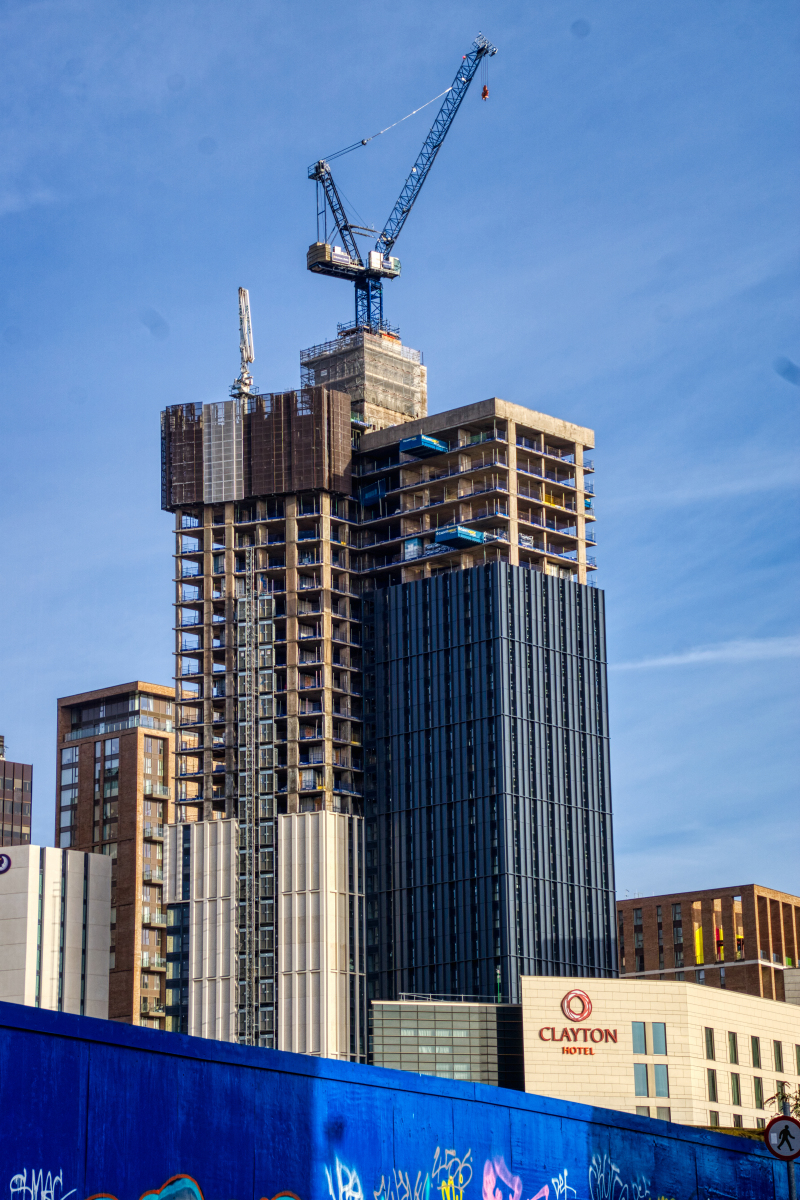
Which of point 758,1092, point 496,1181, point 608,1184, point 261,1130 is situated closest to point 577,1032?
point 758,1092

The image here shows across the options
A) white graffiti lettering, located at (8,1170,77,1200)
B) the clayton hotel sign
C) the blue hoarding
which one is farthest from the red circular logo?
white graffiti lettering, located at (8,1170,77,1200)

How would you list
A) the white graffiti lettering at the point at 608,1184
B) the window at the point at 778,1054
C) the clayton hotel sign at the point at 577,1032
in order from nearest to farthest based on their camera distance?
the white graffiti lettering at the point at 608,1184 < the clayton hotel sign at the point at 577,1032 < the window at the point at 778,1054

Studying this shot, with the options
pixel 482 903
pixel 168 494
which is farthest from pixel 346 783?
pixel 168 494

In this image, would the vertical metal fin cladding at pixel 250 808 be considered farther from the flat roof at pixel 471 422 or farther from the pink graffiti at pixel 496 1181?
the pink graffiti at pixel 496 1181

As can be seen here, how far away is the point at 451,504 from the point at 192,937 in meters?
50.3

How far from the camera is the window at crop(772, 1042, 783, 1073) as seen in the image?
16675 centimetres

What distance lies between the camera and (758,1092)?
536 feet

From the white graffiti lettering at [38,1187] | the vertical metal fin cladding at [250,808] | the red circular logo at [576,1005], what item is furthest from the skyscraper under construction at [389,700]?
the white graffiti lettering at [38,1187]

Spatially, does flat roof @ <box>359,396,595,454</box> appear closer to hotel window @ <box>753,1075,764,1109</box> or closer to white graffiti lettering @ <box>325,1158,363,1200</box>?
hotel window @ <box>753,1075,764,1109</box>

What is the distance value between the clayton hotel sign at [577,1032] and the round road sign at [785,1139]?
11754 cm

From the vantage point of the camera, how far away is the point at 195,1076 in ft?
114

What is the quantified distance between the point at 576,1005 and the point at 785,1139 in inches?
4674

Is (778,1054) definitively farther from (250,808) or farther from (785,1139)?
(785,1139)

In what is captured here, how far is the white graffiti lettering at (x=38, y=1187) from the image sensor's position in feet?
96.9
